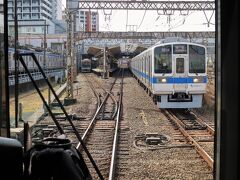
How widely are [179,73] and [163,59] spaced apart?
0.90 metres

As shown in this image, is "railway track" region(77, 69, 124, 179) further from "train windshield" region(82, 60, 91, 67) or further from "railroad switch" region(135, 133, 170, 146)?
"train windshield" region(82, 60, 91, 67)

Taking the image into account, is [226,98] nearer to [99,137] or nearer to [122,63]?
[99,137]

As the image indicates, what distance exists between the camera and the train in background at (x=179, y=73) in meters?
16.4

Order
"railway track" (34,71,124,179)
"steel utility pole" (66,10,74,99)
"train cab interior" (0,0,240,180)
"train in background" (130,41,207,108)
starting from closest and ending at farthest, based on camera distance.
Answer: "train cab interior" (0,0,240,180), "railway track" (34,71,124,179), "train in background" (130,41,207,108), "steel utility pole" (66,10,74,99)

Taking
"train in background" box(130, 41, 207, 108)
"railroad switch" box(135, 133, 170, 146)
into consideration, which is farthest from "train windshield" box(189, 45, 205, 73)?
"railroad switch" box(135, 133, 170, 146)

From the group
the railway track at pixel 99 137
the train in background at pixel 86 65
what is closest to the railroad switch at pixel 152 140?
the railway track at pixel 99 137

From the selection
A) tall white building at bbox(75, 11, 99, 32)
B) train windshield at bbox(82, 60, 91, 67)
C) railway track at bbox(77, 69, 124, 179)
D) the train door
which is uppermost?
tall white building at bbox(75, 11, 99, 32)

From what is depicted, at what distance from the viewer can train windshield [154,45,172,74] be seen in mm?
16422

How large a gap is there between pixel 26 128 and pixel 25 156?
1.39 feet

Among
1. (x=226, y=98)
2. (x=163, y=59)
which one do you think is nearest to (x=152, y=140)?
(x=163, y=59)

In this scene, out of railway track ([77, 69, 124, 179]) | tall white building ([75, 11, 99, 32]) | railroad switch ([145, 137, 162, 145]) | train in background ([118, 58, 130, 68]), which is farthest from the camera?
train in background ([118, 58, 130, 68])

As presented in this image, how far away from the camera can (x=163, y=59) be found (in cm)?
1642

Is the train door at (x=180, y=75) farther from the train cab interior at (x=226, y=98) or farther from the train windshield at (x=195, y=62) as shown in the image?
the train cab interior at (x=226, y=98)

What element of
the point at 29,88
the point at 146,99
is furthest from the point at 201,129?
the point at 29,88
